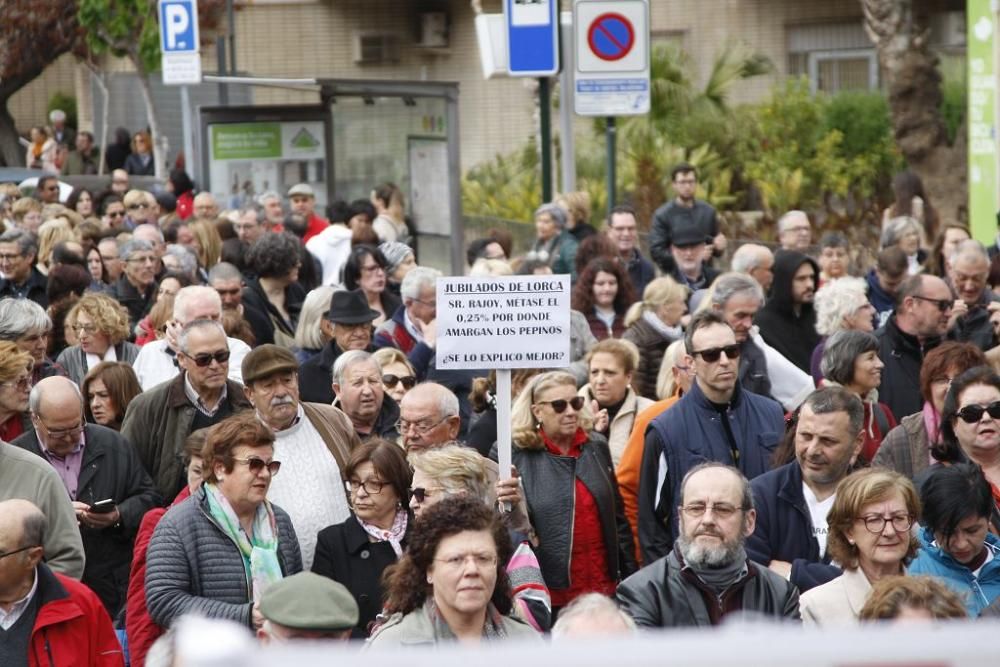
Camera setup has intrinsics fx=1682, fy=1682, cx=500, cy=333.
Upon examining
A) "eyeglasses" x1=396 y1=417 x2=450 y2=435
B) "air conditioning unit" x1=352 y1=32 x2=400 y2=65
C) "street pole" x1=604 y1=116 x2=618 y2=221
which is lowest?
"eyeglasses" x1=396 y1=417 x2=450 y2=435

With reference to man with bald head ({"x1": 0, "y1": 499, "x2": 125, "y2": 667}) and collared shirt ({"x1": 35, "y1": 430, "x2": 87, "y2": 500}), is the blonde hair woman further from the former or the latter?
man with bald head ({"x1": 0, "y1": 499, "x2": 125, "y2": 667})

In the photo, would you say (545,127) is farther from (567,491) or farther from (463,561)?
(463,561)

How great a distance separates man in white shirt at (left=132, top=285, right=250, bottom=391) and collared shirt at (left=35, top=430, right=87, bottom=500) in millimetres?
1263

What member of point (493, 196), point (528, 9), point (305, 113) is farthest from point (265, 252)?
point (493, 196)

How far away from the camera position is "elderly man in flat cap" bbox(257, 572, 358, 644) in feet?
14.1

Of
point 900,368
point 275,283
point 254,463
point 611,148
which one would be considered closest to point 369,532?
point 254,463

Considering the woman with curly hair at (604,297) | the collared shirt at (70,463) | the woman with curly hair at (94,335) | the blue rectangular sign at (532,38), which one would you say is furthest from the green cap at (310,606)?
the blue rectangular sign at (532,38)

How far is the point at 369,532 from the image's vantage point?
593cm

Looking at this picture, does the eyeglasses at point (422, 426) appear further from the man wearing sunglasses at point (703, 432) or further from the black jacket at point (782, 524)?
the black jacket at point (782, 524)

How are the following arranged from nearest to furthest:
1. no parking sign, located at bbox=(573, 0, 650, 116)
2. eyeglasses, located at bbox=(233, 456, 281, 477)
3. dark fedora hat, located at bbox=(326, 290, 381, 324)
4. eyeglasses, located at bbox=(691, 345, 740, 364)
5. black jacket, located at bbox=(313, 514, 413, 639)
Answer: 1. eyeglasses, located at bbox=(233, 456, 281, 477)
2. black jacket, located at bbox=(313, 514, 413, 639)
3. eyeglasses, located at bbox=(691, 345, 740, 364)
4. dark fedora hat, located at bbox=(326, 290, 381, 324)
5. no parking sign, located at bbox=(573, 0, 650, 116)

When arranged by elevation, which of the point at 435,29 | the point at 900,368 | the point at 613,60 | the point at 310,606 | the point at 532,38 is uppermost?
the point at 435,29

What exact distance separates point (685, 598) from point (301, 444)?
2108 millimetres

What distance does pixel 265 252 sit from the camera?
36.2 feet

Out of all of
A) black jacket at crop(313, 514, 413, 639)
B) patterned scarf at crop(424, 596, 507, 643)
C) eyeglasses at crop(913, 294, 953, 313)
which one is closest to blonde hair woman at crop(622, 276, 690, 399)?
eyeglasses at crop(913, 294, 953, 313)
